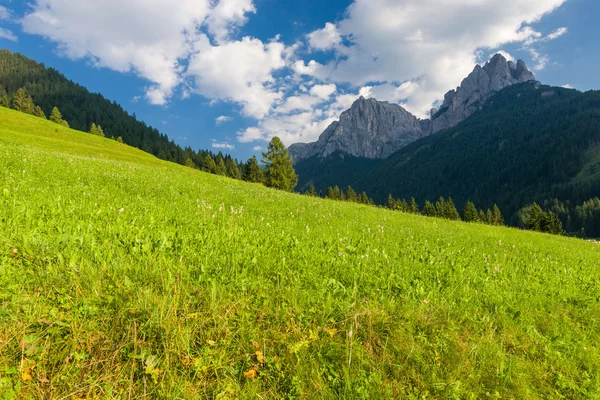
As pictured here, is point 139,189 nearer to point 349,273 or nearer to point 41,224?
point 41,224

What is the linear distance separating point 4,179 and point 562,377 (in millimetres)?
13017

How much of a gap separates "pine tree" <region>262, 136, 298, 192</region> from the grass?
205ft

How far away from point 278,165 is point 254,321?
216ft

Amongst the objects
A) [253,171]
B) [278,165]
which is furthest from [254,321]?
[253,171]

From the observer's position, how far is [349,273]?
16.6ft

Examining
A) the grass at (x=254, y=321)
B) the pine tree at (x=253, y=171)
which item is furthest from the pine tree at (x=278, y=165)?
the grass at (x=254, y=321)

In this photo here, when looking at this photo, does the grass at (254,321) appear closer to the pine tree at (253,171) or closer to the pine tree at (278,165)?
the pine tree at (278,165)

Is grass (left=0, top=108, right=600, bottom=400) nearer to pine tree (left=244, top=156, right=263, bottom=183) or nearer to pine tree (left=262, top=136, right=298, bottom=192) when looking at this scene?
pine tree (left=262, top=136, right=298, bottom=192)

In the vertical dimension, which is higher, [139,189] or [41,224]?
[139,189]

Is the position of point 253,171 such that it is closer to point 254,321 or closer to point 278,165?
point 278,165

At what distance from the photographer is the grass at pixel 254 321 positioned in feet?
9.07

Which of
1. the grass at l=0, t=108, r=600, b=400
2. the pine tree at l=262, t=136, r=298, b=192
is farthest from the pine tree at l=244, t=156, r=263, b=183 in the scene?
the grass at l=0, t=108, r=600, b=400

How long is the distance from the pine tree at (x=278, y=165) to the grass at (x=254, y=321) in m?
62.4

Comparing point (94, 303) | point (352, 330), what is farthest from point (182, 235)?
point (352, 330)
